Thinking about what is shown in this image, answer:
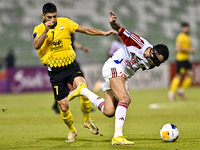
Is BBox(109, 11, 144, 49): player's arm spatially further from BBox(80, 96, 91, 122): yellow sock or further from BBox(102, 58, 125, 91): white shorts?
BBox(80, 96, 91, 122): yellow sock

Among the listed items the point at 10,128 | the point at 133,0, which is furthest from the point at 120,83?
the point at 133,0

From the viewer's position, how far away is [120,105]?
18.4ft

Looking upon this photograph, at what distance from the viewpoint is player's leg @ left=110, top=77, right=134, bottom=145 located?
17.9 feet

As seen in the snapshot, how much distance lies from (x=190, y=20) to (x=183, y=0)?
62.6 inches

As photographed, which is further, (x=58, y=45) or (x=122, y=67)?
(x=58, y=45)

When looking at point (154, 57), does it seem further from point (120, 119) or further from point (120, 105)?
point (120, 119)

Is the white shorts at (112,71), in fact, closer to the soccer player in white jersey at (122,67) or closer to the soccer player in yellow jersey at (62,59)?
the soccer player in white jersey at (122,67)

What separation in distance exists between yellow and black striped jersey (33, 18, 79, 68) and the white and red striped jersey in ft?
2.90

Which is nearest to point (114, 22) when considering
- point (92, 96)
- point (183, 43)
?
point (92, 96)

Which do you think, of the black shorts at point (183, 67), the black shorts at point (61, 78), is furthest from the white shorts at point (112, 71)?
the black shorts at point (183, 67)

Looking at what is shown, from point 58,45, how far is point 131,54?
1301mm

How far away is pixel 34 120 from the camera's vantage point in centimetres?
934

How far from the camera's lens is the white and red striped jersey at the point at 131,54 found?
5871 mm

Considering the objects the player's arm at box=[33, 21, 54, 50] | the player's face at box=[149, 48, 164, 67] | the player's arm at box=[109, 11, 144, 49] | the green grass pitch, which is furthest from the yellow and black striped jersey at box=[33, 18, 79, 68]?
the player's face at box=[149, 48, 164, 67]
